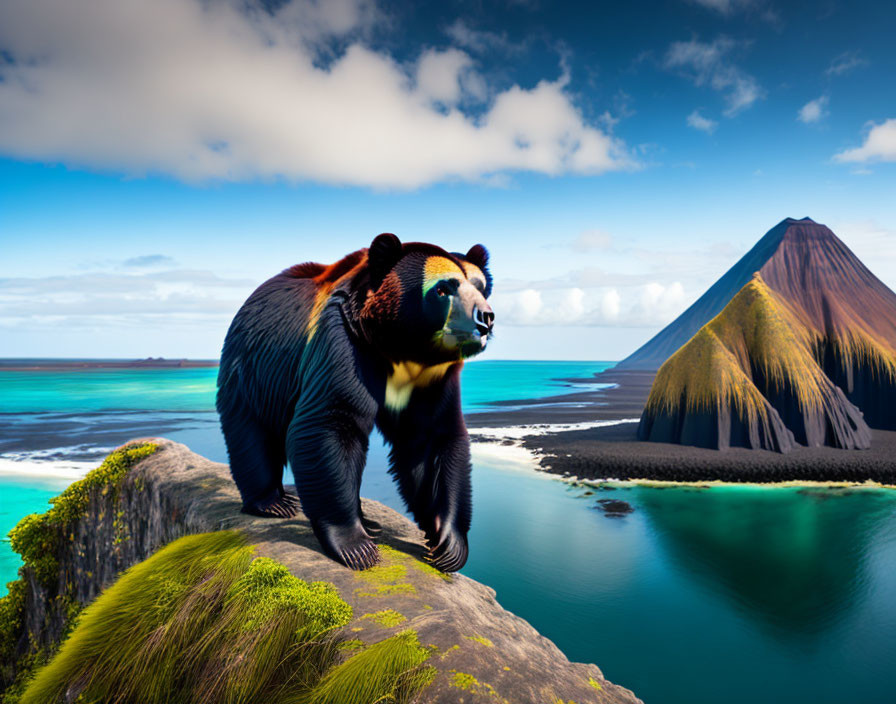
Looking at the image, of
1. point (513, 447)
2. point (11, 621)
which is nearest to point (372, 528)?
point (11, 621)

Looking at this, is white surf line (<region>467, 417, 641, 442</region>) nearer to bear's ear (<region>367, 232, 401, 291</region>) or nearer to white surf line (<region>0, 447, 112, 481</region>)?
white surf line (<region>0, 447, 112, 481</region>)

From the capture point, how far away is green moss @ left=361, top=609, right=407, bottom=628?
2.83 meters

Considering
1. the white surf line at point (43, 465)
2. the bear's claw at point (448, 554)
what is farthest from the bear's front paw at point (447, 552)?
the white surf line at point (43, 465)

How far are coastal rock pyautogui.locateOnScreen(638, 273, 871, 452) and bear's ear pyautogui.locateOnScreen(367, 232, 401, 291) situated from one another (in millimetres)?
28604

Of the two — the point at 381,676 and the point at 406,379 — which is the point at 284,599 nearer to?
the point at 381,676

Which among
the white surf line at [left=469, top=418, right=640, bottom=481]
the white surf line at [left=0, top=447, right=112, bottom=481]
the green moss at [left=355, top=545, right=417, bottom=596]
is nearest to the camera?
the green moss at [left=355, top=545, right=417, bottom=596]

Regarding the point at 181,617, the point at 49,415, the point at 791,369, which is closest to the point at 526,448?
the point at 791,369

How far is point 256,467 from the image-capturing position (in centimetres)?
459

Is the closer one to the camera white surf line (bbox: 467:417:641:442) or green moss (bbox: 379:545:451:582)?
green moss (bbox: 379:545:451:582)

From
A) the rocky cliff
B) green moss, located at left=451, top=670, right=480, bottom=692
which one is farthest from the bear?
green moss, located at left=451, top=670, right=480, bottom=692

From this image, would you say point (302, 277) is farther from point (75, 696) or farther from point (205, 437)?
point (205, 437)

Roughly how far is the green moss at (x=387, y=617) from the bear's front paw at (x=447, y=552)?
102 centimetres

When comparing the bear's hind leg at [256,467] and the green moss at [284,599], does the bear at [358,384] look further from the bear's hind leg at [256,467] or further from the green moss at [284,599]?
the green moss at [284,599]

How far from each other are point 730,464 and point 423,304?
28225 mm
